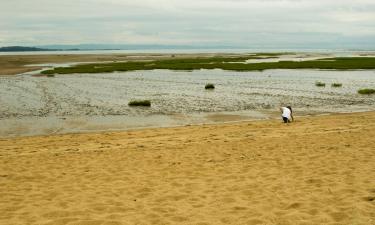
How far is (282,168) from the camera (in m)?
12.0

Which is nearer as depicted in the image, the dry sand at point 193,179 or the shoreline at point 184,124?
the dry sand at point 193,179

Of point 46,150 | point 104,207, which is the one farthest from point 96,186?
point 46,150

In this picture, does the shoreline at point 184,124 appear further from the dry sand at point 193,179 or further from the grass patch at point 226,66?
the grass patch at point 226,66

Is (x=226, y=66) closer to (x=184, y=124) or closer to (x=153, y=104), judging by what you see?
(x=153, y=104)

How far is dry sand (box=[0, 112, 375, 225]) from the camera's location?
8250 mm

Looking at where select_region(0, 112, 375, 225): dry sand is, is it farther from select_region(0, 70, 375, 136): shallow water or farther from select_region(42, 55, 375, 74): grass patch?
select_region(42, 55, 375, 74): grass patch

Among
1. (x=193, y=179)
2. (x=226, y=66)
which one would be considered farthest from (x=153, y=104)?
(x=226, y=66)

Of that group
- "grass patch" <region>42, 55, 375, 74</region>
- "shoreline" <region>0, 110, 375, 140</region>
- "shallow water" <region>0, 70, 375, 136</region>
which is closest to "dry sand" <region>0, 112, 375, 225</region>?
"shoreline" <region>0, 110, 375, 140</region>

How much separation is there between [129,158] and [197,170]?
2.79 m

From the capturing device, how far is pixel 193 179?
11047 millimetres

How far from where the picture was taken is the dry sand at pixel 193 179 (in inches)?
325

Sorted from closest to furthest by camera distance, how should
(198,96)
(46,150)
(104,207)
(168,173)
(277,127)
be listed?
(104,207)
(168,173)
(46,150)
(277,127)
(198,96)

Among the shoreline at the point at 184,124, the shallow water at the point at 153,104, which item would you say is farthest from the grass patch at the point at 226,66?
→ the shoreline at the point at 184,124

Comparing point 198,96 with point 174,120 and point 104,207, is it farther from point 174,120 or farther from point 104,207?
point 104,207
